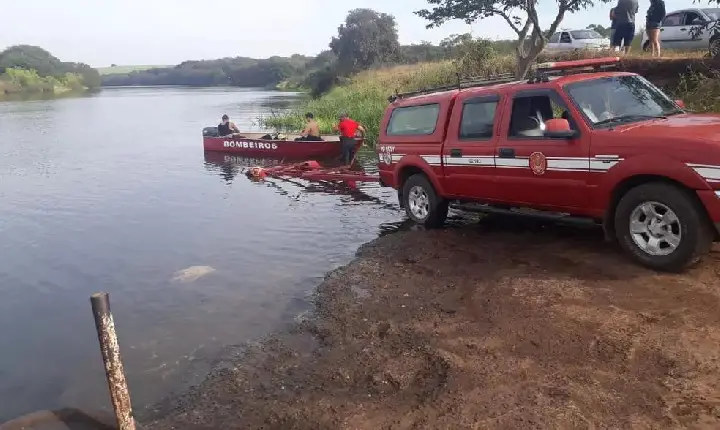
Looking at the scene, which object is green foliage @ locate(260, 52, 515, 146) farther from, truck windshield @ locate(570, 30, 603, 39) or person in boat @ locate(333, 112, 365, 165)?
person in boat @ locate(333, 112, 365, 165)

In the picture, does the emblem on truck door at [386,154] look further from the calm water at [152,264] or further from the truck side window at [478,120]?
the truck side window at [478,120]

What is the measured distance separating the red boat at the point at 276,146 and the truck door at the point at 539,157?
10.9 meters

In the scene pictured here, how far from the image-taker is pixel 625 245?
6051 mm

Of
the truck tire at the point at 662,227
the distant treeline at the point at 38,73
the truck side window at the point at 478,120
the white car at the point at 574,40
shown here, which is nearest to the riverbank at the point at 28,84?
the distant treeline at the point at 38,73

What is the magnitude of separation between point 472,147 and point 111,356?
5.19 meters

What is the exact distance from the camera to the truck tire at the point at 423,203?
28.7 ft

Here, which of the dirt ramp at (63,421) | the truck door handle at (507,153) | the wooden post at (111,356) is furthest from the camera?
the truck door handle at (507,153)

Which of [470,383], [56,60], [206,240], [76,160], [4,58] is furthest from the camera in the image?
[56,60]

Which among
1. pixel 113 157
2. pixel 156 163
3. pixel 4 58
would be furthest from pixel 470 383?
pixel 4 58

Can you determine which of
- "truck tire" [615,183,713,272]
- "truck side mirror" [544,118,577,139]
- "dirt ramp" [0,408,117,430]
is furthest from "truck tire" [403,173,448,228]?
"dirt ramp" [0,408,117,430]

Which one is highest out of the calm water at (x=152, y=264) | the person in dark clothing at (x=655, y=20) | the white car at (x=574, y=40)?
the white car at (x=574, y=40)

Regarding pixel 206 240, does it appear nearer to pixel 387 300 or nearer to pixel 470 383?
pixel 387 300

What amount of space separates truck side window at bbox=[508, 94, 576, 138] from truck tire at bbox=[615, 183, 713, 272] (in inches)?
57.0

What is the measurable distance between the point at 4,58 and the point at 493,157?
163m
